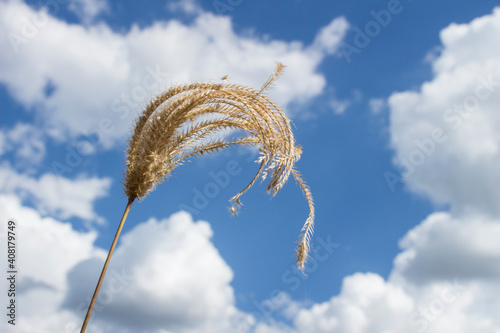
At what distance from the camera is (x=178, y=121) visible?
4.36 metres

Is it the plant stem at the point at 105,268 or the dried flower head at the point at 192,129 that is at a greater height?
the dried flower head at the point at 192,129

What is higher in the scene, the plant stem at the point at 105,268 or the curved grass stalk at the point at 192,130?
the curved grass stalk at the point at 192,130

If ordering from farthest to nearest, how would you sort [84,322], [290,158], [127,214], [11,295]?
1. [11,295]
2. [290,158]
3. [127,214]
4. [84,322]

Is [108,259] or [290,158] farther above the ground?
[290,158]

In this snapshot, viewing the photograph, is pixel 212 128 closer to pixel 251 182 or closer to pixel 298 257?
pixel 251 182

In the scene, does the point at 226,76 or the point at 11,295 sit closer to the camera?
the point at 226,76

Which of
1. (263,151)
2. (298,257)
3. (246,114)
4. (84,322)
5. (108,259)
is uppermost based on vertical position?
(246,114)

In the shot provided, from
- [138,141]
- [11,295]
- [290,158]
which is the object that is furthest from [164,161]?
[11,295]

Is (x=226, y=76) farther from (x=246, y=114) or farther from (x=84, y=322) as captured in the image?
(x=84, y=322)

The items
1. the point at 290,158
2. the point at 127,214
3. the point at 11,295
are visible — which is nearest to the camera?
the point at 127,214

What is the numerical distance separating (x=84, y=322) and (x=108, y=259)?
1.81 feet

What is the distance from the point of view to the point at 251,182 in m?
4.56

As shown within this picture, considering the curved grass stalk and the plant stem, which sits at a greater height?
the curved grass stalk

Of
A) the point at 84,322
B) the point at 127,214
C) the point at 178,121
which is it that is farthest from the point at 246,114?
the point at 84,322
